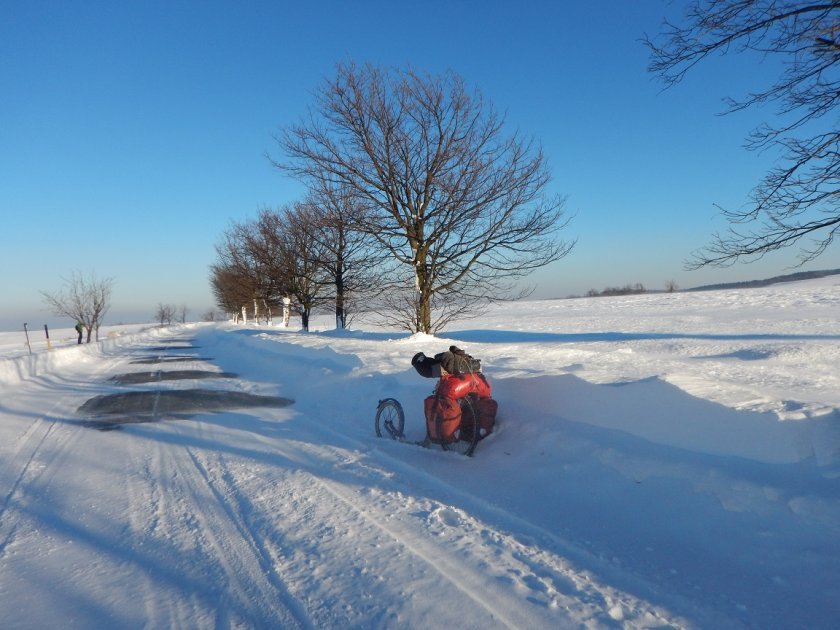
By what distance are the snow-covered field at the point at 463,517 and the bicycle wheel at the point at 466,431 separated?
0.65 feet

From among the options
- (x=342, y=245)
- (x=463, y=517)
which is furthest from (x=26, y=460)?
(x=342, y=245)

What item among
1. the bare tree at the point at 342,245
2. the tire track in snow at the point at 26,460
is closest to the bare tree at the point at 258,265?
the bare tree at the point at 342,245

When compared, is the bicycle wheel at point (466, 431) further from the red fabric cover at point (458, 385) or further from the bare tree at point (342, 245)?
the bare tree at point (342, 245)

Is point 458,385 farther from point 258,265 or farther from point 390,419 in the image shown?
point 258,265

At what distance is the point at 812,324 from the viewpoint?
19.5 meters

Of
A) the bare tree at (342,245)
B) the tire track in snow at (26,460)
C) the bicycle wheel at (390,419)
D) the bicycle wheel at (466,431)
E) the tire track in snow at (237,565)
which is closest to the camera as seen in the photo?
the tire track in snow at (237,565)

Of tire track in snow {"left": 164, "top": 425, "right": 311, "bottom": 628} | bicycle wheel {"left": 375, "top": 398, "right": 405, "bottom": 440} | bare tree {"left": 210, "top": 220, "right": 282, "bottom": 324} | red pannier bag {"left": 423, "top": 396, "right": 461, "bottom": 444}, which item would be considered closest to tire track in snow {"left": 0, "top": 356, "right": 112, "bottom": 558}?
tire track in snow {"left": 164, "top": 425, "right": 311, "bottom": 628}

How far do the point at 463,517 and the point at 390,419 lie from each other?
3.08m

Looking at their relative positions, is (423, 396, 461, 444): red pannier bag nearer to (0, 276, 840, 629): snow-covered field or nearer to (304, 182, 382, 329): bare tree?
(0, 276, 840, 629): snow-covered field

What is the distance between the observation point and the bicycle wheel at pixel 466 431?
21.3ft

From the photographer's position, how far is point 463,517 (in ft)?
15.2

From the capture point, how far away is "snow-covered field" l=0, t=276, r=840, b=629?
11.0 feet

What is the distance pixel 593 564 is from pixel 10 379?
16528mm

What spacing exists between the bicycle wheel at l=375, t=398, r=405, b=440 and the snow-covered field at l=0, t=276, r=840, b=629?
232 mm
